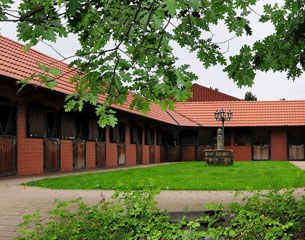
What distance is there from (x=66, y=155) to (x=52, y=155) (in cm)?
102

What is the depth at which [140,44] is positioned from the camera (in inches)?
133

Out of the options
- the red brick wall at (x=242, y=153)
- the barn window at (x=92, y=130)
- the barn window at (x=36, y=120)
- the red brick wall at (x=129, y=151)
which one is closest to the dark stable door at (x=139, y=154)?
the red brick wall at (x=129, y=151)

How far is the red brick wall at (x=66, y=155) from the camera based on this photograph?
48.9ft

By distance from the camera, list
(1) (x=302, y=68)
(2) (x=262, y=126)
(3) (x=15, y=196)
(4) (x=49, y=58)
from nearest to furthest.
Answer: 1. (1) (x=302, y=68)
2. (3) (x=15, y=196)
3. (4) (x=49, y=58)
4. (2) (x=262, y=126)

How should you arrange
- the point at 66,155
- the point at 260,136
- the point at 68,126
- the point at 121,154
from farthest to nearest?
the point at 260,136, the point at 121,154, the point at 68,126, the point at 66,155

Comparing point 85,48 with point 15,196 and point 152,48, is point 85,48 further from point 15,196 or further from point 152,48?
point 15,196

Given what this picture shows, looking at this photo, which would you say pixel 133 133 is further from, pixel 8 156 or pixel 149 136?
pixel 8 156

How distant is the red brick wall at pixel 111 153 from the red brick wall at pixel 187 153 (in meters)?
9.75

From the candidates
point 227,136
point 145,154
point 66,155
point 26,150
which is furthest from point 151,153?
point 26,150

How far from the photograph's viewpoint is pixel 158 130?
2755 cm

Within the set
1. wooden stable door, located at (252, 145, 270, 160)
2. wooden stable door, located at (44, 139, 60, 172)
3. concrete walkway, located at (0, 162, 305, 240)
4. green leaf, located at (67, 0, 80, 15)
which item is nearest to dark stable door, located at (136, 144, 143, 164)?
wooden stable door, located at (252, 145, 270, 160)

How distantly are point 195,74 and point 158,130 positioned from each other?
24.3 metres

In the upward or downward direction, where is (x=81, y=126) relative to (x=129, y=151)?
upward

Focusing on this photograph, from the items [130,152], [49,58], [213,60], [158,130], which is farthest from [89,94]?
[158,130]
